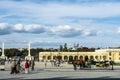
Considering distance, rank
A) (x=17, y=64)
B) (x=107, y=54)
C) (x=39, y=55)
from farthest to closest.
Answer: (x=39, y=55) → (x=107, y=54) → (x=17, y=64)

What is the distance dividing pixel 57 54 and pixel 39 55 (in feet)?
40.1

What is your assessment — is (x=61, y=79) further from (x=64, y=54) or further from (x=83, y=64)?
(x=64, y=54)

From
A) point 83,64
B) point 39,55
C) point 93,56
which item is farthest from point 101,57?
point 83,64

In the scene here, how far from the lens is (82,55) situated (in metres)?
182

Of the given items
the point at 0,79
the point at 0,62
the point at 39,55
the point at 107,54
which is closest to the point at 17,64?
the point at 0,62

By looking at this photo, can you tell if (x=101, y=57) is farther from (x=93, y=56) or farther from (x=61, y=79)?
(x=61, y=79)

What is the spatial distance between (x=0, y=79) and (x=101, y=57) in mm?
157023

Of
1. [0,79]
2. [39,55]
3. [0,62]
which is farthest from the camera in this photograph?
[39,55]

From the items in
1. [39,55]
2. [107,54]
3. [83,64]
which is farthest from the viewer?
[39,55]

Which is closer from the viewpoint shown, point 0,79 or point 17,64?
point 0,79

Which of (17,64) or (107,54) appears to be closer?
(17,64)

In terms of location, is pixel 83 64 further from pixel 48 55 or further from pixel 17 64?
pixel 48 55

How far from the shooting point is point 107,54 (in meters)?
176

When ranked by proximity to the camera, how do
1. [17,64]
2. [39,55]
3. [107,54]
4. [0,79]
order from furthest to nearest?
1. [39,55]
2. [107,54]
3. [17,64]
4. [0,79]
